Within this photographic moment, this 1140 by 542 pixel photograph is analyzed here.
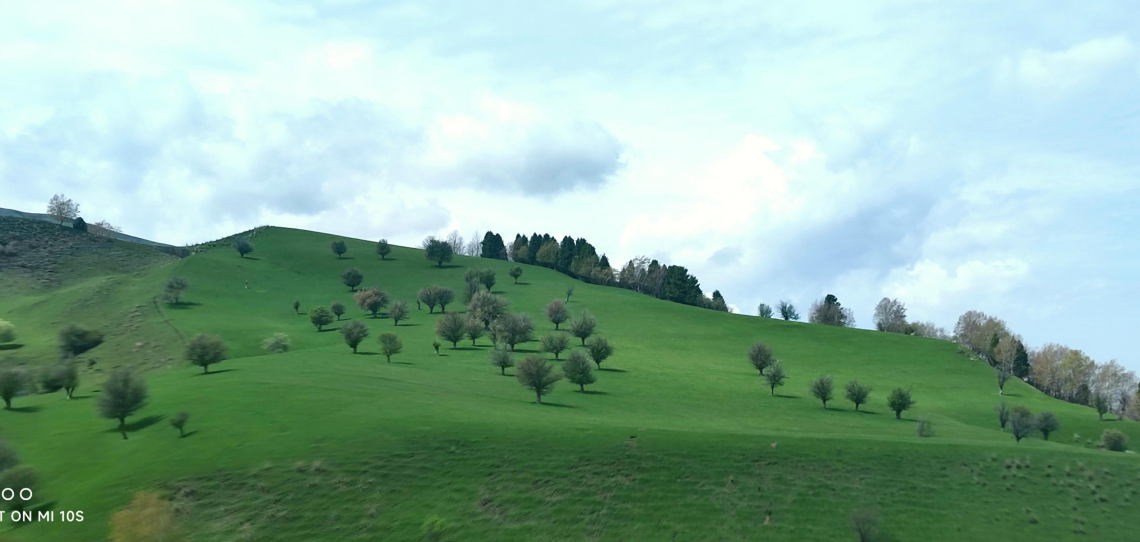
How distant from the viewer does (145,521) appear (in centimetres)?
3994

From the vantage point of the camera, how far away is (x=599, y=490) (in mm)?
46188

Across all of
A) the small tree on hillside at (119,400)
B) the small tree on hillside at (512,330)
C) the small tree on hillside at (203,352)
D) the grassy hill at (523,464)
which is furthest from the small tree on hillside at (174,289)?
the small tree on hillside at (119,400)

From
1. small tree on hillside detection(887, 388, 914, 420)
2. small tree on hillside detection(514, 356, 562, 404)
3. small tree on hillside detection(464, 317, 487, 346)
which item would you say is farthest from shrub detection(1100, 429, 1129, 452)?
small tree on hillside detection(464, 317, 487, 346)

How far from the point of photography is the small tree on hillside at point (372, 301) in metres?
135

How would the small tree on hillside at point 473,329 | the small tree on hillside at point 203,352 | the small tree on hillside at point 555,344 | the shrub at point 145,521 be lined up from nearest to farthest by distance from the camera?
1. the shrub at point 145,521
2. the small tree on hillside at point 203,352
3. the small tree on hillside at point 555,344
4. the small tree on hillside at point 473,329

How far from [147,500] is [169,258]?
15776 cm

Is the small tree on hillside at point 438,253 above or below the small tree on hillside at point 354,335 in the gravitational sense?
above

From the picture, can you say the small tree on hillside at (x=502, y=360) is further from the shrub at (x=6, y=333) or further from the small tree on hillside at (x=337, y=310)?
the shrub at (x=6, y=333)

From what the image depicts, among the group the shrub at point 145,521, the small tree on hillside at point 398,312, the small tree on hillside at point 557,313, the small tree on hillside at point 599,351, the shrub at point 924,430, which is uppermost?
the small tree on hillside at point 557,313

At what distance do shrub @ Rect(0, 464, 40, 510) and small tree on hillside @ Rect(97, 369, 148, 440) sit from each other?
10855 millimetres

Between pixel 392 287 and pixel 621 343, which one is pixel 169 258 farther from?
pixel 621 343

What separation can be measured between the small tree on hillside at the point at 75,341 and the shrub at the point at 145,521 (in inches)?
2566

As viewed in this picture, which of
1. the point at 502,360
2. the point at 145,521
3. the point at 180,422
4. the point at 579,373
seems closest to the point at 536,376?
the point at 579,373

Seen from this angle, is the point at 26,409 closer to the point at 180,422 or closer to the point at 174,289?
the point at 180,422
